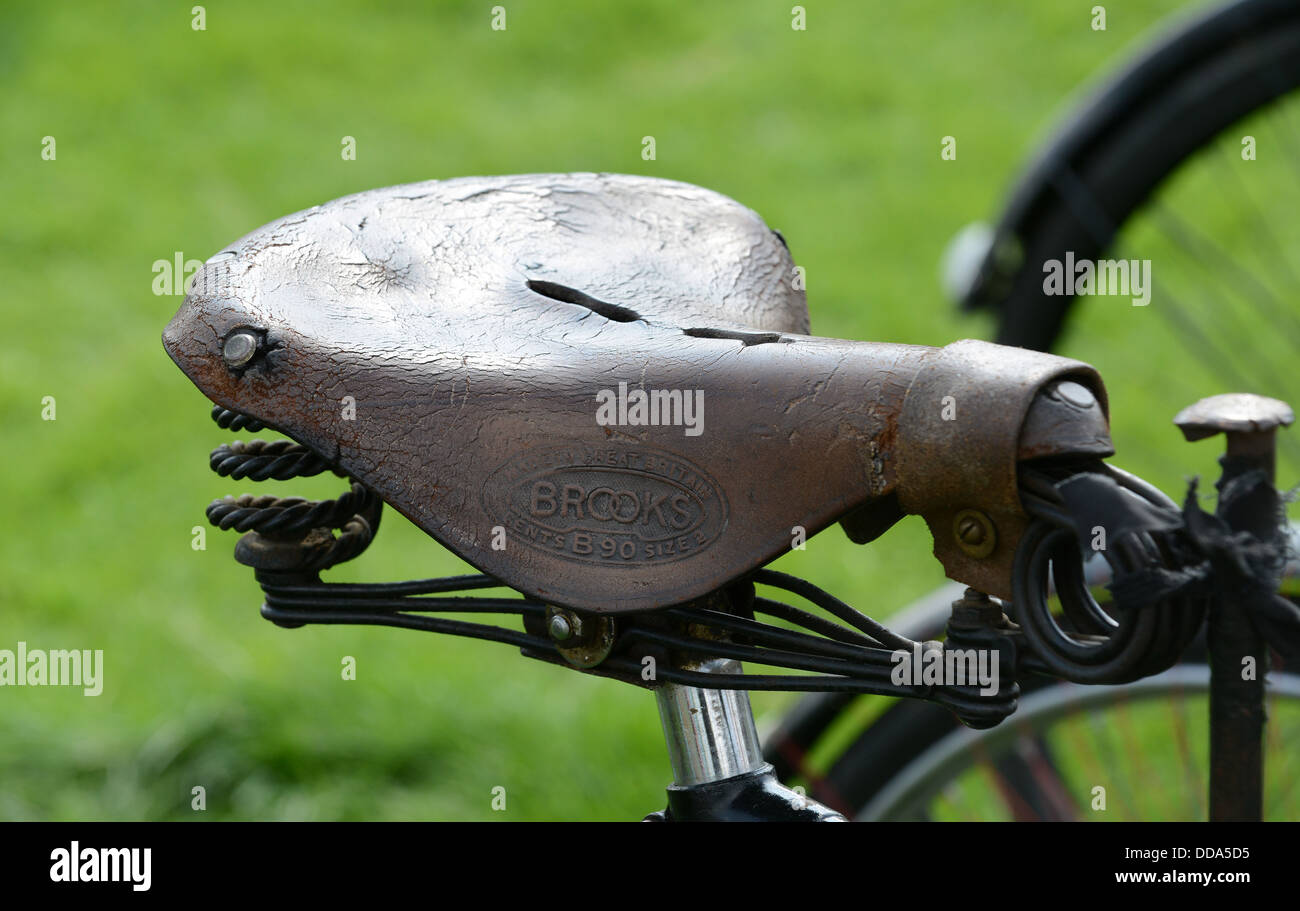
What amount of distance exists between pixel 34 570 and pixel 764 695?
1654 mm

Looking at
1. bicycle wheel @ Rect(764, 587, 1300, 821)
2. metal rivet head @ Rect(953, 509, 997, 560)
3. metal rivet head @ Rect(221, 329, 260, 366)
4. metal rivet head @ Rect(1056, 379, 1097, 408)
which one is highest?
metal rivet head @ Rect(221, 329, 260, 366)

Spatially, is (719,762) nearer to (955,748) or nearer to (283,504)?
(283,504)

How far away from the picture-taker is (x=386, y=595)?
108 cm

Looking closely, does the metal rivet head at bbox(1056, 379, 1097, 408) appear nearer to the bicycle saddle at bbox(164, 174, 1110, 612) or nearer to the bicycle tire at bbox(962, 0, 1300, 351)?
the bicycle saddle at bbox(164, 174, 1110, 612)

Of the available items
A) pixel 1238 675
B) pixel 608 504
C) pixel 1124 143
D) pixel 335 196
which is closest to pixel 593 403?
pixel 608 504

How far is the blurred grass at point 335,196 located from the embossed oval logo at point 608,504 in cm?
144

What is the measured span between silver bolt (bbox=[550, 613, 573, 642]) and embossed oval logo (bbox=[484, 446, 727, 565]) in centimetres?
8

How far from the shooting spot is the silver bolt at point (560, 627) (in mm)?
1008

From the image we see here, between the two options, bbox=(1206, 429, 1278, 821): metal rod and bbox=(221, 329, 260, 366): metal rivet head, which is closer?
bbox=(1206, 429, 1278, 821): metal rod

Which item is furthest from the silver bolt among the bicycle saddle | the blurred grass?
the blurred grass

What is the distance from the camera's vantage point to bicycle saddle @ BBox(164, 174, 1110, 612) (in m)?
0.86

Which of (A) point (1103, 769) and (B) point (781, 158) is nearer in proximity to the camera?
(A) point (1103, 769)
